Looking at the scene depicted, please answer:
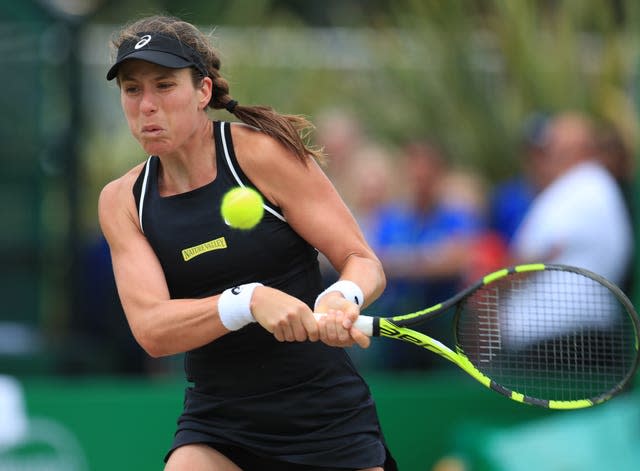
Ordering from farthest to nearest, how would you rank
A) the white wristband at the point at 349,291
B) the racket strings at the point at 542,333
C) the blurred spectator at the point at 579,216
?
the blurred spectator at the point at 579,216, the racket strings at the point at 542,333, the white wristband at the point at 349,291

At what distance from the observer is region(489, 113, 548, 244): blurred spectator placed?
23.8 feet


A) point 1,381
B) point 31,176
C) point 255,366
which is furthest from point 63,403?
point 255,366

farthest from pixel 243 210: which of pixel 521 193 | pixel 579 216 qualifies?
pixel 521 193

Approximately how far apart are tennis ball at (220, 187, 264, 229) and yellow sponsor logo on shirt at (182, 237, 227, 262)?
0.23 meters

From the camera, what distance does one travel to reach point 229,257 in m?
A: 3.93

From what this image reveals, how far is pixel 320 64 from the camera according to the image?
10.4 meters

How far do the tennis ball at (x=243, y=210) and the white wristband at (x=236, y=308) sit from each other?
21 cm

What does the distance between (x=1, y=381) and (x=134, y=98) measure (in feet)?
13.1

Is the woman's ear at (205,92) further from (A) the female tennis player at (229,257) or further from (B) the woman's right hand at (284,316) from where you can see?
(B) the woman's right hand at (284,316)

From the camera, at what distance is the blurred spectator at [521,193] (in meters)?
7.24

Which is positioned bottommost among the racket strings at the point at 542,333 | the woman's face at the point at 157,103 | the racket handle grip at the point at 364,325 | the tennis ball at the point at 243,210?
the racket strings at the point at 542,333

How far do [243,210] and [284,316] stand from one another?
336 mm

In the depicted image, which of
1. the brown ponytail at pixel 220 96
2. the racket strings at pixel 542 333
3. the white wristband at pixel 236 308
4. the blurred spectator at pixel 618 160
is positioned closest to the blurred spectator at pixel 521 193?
the blurred spectator at pixel 618 160

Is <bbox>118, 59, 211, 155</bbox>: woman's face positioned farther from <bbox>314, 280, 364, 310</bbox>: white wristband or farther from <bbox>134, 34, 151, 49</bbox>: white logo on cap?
<bbox>314, 280, 364, 310</bbox>: white wristband
